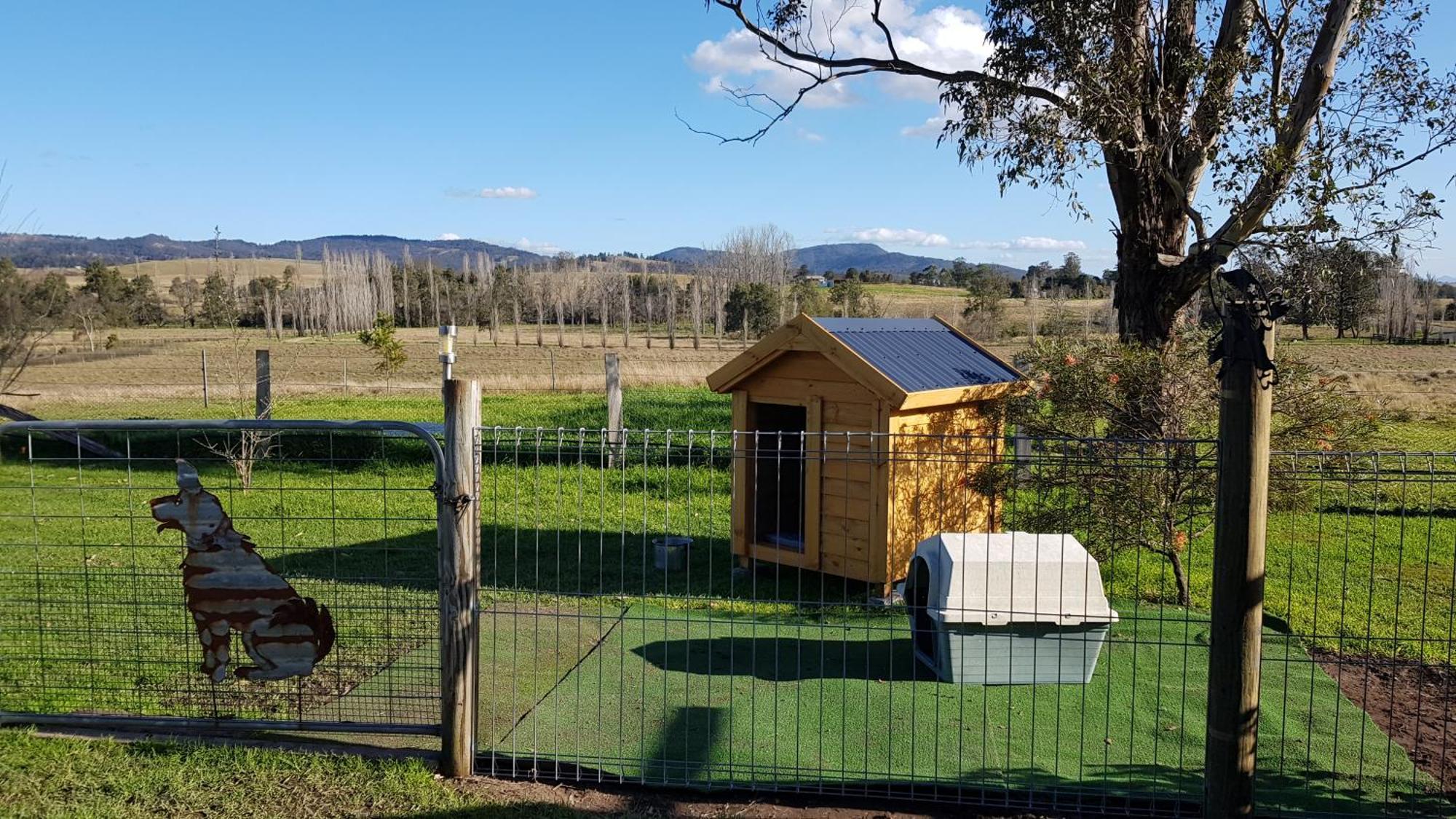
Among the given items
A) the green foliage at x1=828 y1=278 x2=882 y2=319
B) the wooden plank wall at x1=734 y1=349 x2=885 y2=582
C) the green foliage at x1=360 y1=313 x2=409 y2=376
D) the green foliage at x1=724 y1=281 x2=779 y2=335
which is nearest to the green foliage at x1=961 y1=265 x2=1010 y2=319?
the green foliage at x1=828 y1=278 x2=882 y2=319

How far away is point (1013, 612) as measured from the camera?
18.0 feet

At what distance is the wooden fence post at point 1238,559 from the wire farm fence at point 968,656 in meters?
0.57

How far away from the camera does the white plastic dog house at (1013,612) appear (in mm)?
5551

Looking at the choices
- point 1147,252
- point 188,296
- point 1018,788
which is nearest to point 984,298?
point 1147,252

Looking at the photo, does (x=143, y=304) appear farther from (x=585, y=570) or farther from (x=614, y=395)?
(x=585, y=570)

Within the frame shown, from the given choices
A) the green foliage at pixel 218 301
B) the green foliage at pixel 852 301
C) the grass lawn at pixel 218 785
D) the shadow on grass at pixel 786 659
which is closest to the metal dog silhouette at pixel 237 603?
the grass lawn at pixel 218 785

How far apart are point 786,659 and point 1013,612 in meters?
1.50

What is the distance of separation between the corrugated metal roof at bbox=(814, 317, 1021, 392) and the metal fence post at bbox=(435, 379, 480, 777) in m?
3.84

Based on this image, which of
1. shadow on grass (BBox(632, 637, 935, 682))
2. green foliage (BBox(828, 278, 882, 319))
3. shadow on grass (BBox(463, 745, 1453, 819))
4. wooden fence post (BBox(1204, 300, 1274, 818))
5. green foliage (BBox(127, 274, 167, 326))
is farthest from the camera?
green foliage (BBox(127, 274, 167, 326))

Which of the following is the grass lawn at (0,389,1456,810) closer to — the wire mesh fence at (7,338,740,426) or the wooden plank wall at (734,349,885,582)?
the wooden plank wall at (734,349,885,582)

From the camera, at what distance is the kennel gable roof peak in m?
7.67

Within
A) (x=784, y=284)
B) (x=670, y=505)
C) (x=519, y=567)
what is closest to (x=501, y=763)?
(x=519, y=567)

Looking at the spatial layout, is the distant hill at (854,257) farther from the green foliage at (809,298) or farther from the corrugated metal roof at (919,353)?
the corrugated metal roof at (919,353)

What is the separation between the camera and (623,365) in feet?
109
